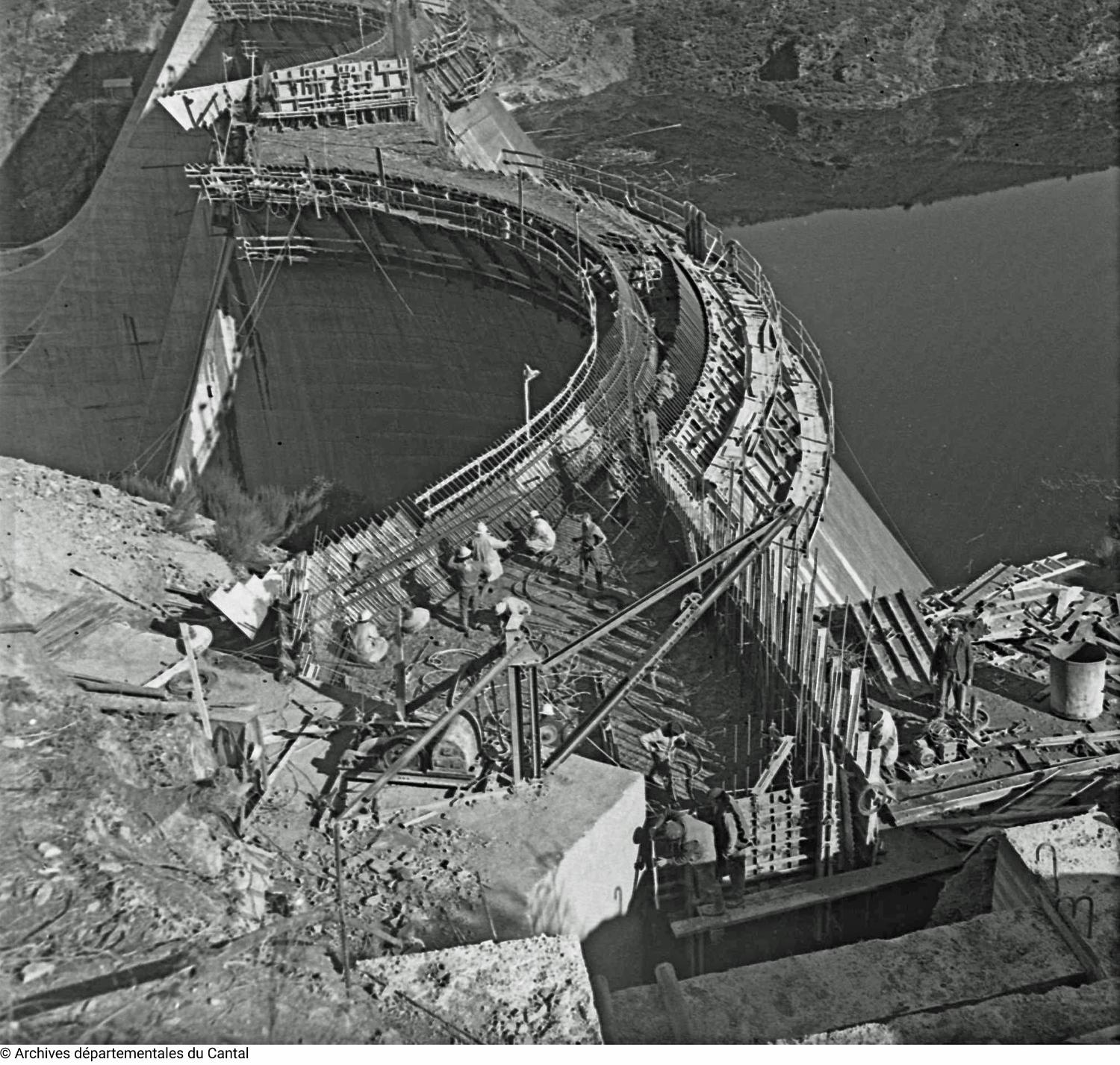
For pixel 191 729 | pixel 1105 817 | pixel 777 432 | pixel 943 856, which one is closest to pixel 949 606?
pixel 777 432

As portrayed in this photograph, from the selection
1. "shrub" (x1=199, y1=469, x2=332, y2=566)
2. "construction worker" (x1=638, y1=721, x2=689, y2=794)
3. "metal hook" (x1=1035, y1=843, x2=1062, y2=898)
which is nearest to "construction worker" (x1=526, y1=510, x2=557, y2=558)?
"construction worker" (x1=638, y1=721, x2=689, y2=794)

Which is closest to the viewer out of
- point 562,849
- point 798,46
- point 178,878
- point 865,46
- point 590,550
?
point 178,878

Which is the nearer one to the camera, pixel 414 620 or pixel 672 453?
pixel 414 620

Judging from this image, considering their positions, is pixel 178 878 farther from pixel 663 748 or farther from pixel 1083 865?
pixel 1083 865

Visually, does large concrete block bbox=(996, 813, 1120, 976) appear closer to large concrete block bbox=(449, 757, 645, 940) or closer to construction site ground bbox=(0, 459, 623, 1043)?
large concrete block bbox=(449, 757, 645, 940)

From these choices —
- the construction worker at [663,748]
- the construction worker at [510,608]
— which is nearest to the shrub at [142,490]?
the construction worker at [510,608]

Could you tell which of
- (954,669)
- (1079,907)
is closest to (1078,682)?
(954,669)
